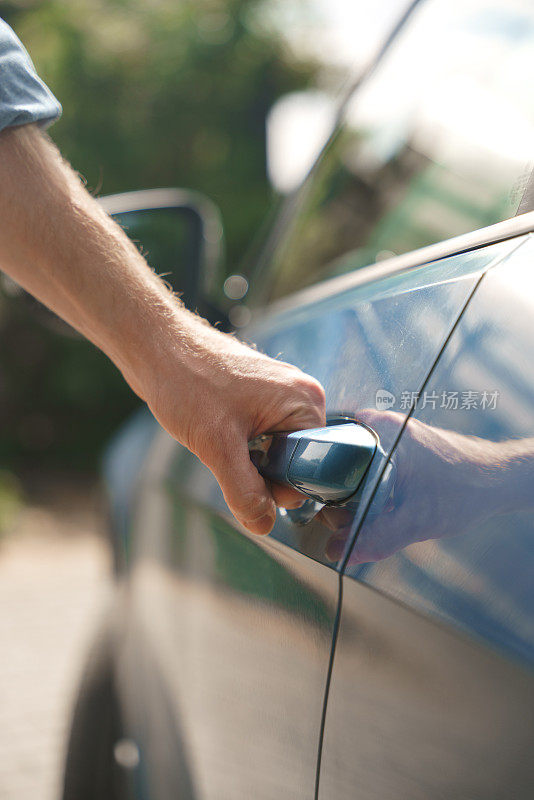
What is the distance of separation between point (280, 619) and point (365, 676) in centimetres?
22

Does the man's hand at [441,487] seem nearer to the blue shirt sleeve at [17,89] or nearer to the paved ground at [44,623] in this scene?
the blue shirt sleeve at [17,89]

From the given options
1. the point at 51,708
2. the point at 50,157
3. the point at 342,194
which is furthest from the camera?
the point at 51,708

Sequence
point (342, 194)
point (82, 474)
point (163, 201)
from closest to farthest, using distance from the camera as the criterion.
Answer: point (342, 194) → point (163, 201) → point (82, 474)

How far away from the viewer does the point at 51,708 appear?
334 centimetres

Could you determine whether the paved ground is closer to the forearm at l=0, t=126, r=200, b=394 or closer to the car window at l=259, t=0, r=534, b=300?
the car window at l=259, t=0, r=534, b=300

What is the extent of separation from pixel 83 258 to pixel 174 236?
1022mm

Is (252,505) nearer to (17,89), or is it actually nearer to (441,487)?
(441,487)

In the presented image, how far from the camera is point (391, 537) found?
83 cm

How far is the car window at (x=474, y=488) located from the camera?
0.70 metres

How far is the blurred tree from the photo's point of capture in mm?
6898

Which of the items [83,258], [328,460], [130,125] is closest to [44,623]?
[83,258]

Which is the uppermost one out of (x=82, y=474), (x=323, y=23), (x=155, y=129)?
(x=323, y=23)

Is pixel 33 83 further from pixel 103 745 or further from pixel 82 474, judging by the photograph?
pixel 82 474

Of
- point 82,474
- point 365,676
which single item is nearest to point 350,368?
point 365,676
